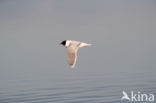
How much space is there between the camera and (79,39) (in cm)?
558

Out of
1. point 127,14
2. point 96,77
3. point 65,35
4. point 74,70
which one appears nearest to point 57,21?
point 65,35

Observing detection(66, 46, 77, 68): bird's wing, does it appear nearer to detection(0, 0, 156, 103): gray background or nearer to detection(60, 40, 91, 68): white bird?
detection(60, 40, 91, 68): white bird

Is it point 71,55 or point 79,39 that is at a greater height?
point 79,39

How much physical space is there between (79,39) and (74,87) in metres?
1.24

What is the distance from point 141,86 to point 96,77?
541 mm

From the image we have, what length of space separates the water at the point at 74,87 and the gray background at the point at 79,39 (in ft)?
0.04

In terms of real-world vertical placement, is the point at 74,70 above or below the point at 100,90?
above

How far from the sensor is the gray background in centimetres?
491

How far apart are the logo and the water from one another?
4cm

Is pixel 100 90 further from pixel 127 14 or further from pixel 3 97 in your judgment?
pixel 127 14

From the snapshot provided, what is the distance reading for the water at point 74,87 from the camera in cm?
399

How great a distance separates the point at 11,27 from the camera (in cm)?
623

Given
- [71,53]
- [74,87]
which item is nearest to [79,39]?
[74,87]

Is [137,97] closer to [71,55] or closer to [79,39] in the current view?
[71,55]
